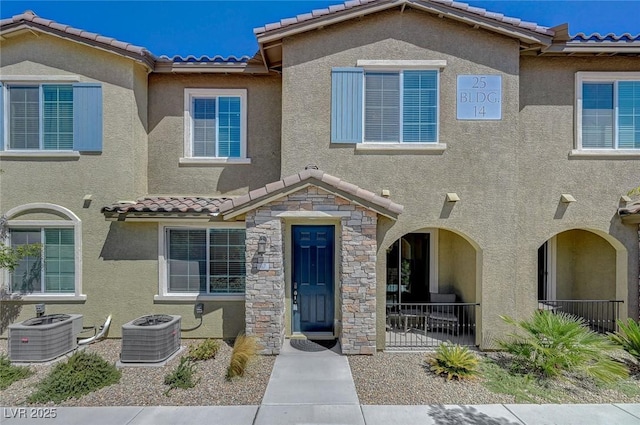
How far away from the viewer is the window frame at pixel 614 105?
9734 mm

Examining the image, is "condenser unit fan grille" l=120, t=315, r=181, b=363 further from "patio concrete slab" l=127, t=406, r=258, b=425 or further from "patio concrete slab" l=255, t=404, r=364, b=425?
"patio concrete slab" l=255, t=404, r=364, b=425

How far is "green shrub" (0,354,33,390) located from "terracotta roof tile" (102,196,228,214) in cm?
412

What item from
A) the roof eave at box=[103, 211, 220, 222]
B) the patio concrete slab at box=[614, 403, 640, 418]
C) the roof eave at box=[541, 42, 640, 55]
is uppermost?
the roof eave at box=[541, 42, 640, 55]

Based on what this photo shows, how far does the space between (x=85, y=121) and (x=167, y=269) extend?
200 inches

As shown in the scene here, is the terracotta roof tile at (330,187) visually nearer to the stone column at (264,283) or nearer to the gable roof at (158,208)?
the stone column at (264,283)

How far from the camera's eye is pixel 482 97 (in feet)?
30.8

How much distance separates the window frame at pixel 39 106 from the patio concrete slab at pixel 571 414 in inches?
518

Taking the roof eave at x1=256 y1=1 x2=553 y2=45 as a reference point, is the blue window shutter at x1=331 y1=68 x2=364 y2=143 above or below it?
below

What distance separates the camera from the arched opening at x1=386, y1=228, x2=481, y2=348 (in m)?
10.0

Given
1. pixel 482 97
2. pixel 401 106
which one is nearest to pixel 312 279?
pixel 401 106

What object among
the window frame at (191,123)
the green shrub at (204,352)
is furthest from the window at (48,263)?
the green shrub at (204,352)

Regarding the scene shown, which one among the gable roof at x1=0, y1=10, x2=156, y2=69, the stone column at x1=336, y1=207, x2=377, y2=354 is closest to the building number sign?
the stone column at x1=336, y1=207, x2=377, y2=354

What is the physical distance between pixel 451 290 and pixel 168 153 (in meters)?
10.8

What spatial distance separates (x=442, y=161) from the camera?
369 inches
